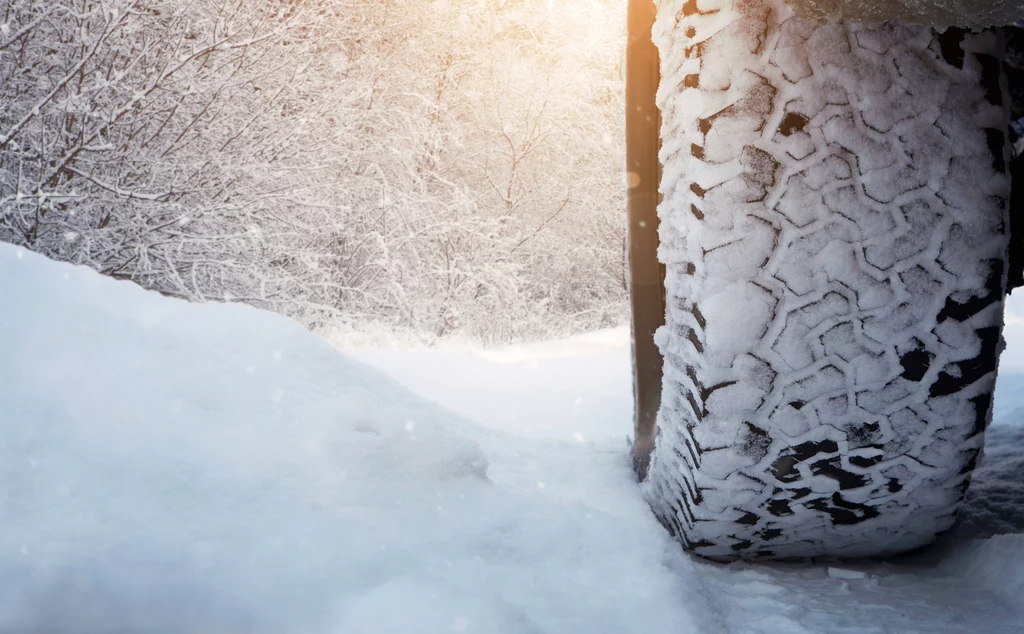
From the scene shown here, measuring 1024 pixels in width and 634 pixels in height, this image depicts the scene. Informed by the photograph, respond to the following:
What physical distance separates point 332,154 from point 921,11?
425 cm

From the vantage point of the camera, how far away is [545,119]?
20.6 feet

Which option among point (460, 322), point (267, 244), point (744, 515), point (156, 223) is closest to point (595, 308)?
point (460, 322)

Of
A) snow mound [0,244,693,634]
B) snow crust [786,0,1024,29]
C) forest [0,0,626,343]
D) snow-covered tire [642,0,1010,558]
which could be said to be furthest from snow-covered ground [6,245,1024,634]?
forest [0,0,626,343]

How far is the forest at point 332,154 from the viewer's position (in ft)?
9.93

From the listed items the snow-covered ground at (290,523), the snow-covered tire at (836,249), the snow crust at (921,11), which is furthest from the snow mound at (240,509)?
the snow crust at (921,11)

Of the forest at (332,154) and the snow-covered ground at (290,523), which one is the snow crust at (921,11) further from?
the forest at (332,154)

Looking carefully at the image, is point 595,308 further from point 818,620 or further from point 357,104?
point 818,620

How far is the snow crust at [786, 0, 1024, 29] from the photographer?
533 mm

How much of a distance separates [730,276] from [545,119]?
5.73m

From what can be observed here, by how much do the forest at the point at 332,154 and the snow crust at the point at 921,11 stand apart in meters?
3.05

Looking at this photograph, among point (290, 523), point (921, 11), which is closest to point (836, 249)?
point (921, 11)

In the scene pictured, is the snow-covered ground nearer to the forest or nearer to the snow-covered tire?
the snow-covered tire

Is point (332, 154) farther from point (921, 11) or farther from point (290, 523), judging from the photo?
point (921, 11)

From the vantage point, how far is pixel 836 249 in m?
0.84
